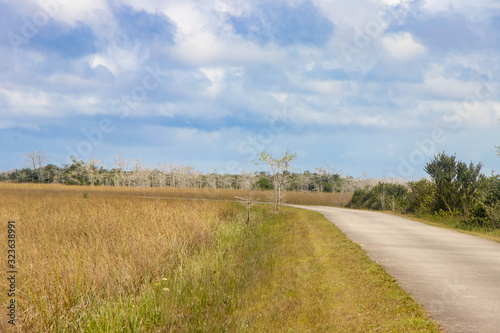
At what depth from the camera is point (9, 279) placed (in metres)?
8.27

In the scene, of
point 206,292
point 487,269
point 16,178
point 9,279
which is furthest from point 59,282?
point 16,178

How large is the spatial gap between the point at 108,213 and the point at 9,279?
748 cm

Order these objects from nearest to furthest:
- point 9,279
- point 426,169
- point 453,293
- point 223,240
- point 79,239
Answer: point 453,293 → point 9,279 → point 79,239 → point 223,240 → point 426,169

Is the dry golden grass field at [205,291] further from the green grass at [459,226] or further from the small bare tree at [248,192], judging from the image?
the small bare tree at [248,192]

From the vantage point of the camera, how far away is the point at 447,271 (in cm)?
773

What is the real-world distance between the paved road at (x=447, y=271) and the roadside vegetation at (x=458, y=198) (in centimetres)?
458

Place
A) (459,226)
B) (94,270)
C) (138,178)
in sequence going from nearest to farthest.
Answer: (94,270) < (459,226) < (138,178)

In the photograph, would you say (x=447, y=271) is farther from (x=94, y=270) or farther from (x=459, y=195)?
(x=459, y=195)

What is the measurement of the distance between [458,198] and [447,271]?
49.3 feet

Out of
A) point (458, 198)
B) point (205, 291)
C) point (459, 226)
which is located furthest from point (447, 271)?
point (458, 198)

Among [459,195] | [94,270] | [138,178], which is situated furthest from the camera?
[138,178]

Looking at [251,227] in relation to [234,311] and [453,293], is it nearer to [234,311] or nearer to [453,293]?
[234,311]

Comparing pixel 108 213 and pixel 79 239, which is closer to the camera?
pixel 79 239

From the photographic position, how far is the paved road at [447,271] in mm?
5395
